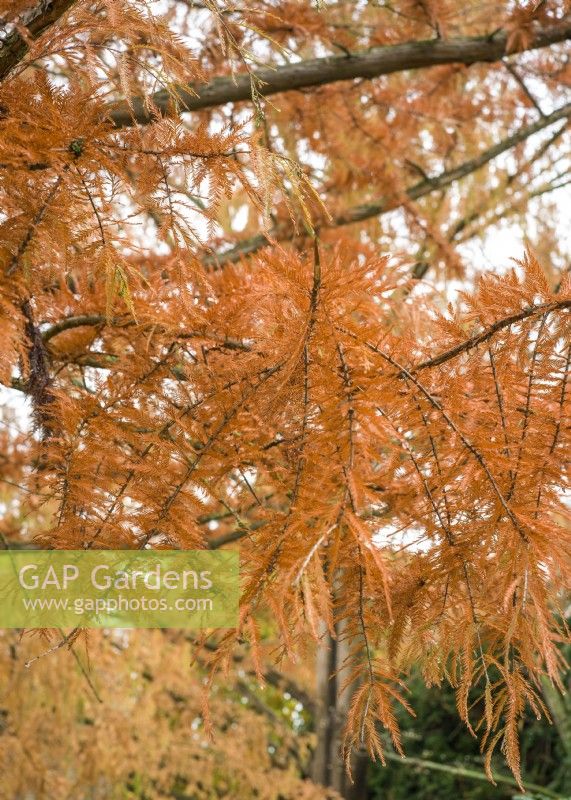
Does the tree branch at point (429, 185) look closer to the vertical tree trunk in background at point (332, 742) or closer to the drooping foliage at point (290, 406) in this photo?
the drooping foliage at point (290, 406)

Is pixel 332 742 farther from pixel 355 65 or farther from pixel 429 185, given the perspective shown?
pixel 355 65

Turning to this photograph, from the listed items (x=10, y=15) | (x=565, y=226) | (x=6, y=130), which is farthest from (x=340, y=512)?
(x=565, y=226)

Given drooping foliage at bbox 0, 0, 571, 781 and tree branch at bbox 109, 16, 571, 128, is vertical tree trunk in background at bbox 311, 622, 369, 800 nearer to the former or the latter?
tree branch at bbox 109, 16, 571, 128

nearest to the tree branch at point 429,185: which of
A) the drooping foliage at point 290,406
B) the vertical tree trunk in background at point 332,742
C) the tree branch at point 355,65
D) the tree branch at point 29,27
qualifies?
the tree branch at point 355,65

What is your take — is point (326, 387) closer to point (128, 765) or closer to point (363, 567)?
point (363, 567)

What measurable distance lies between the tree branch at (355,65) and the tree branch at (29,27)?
0.74 m

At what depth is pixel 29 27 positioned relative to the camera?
0.87m

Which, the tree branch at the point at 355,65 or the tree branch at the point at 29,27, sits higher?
the tree branch at the point at 355,65

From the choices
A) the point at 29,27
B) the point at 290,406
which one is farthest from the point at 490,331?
the point at 29,27

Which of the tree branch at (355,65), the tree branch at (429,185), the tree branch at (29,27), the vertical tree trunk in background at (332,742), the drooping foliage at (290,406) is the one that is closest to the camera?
the drooping foliage at (290,406)

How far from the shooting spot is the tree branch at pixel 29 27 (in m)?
0.86

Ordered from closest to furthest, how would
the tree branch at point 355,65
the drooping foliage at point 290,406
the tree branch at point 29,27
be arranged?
the drooping foliage at point 290,406 < the tree branch at point 29,27 < the tree branch at point 355,65

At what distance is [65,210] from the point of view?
896mm

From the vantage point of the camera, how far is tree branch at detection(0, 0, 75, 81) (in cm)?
86
